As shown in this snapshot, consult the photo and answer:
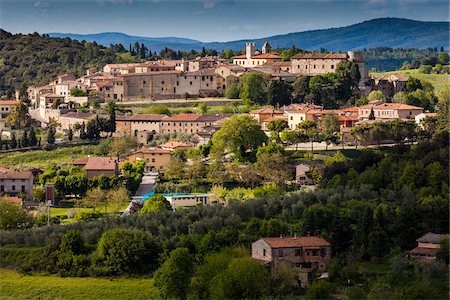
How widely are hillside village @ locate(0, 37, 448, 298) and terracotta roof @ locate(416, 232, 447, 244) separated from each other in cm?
5

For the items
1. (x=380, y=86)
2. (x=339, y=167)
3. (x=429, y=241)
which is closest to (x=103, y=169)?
(x=339, y=167)

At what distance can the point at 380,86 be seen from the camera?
49188mm

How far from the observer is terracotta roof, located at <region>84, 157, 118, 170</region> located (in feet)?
111

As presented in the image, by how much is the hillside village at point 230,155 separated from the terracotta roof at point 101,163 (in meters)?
0.08

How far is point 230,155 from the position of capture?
36031 mm

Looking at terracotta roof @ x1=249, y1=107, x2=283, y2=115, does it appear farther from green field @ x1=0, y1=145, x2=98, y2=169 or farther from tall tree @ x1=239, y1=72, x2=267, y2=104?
green field @ x1=0, y1=145, x2=98, y2=169

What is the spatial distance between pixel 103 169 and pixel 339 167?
8662 mm

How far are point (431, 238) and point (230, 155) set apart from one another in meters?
15.2

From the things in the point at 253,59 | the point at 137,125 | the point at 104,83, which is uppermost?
the point at 253,59

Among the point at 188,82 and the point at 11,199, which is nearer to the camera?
the point at 11,199

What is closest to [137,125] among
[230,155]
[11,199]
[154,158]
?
[154,158]

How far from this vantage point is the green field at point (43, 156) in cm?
3794

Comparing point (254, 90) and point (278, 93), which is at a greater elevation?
point (254, 90)

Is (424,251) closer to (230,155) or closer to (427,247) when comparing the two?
(427,247)
